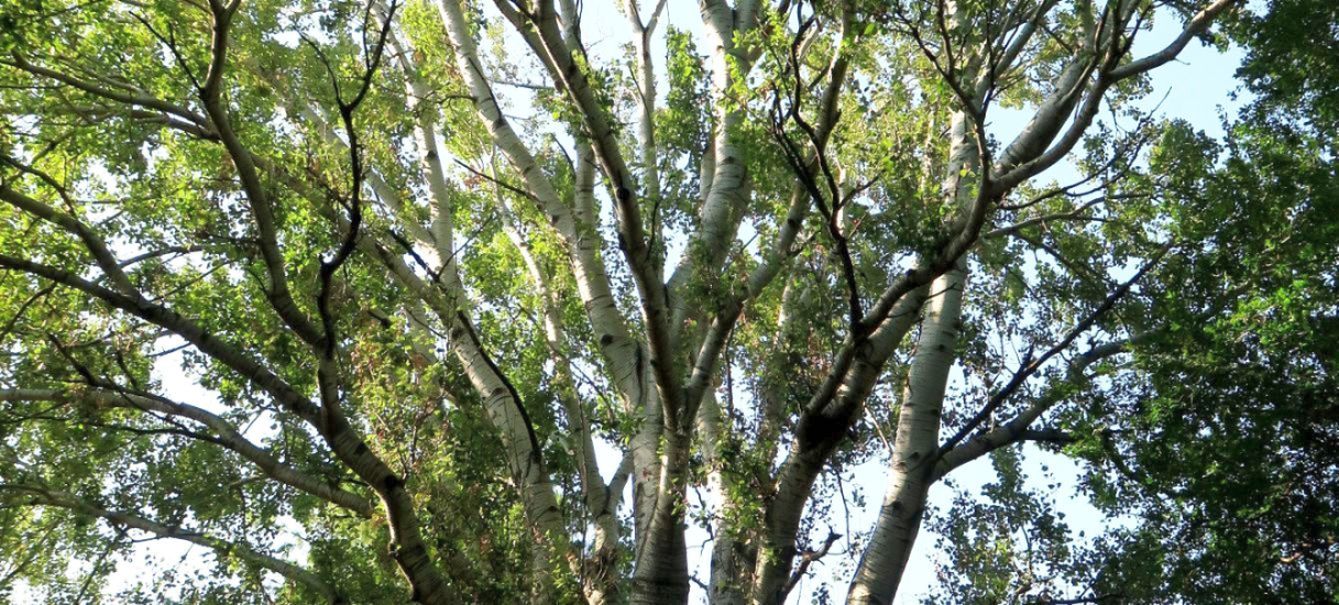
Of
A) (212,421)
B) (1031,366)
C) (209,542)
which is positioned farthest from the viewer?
(209,542)

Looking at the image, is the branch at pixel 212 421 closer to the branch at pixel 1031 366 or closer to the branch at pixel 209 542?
the branch at pixel 209 542

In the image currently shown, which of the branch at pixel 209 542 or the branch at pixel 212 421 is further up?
the branch at pixel 209 542

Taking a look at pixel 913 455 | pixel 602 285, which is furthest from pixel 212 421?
pixel 913 455

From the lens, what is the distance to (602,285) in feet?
24.9

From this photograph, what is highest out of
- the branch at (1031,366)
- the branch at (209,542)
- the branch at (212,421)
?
the branch at (1031,366)

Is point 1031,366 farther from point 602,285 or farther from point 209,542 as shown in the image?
point 209,542

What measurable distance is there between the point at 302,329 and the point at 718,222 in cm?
313

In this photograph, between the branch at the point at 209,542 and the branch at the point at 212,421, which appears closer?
the branch at the point at 212,421

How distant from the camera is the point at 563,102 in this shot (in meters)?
6.15

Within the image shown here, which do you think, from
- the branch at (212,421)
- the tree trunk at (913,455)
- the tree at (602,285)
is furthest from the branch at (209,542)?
the tree trunk at (913,455)

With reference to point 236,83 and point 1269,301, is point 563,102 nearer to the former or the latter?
point 236,83

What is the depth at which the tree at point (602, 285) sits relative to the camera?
226 inches

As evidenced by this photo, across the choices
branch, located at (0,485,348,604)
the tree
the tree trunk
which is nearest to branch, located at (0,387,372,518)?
the tree

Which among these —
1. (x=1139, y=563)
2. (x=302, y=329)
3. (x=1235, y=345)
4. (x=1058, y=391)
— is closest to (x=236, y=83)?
(x=302, y=329)
